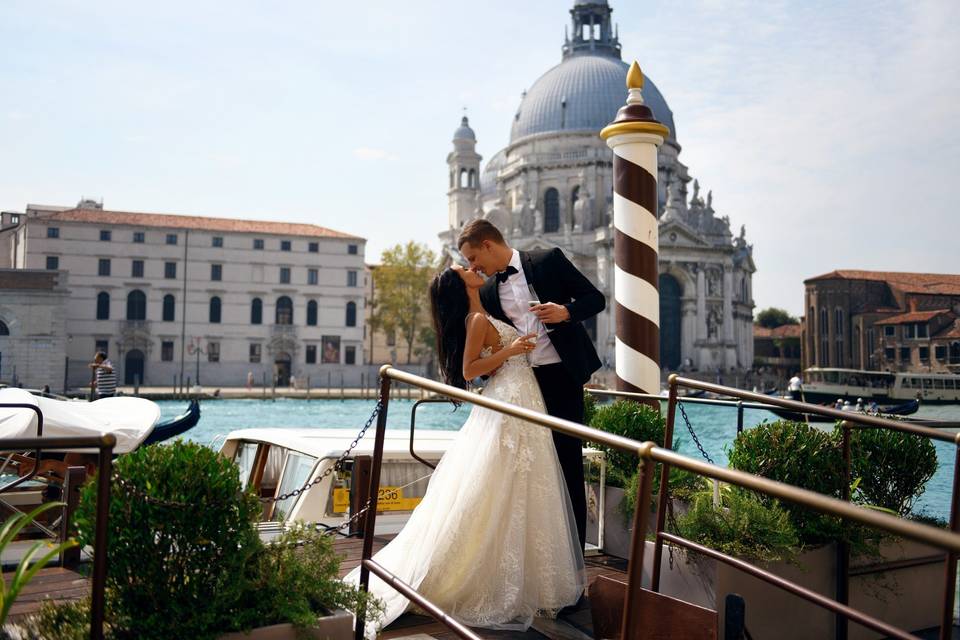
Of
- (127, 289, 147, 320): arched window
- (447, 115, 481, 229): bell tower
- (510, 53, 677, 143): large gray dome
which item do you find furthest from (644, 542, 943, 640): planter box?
(447, 115, 481, 229): bell tower

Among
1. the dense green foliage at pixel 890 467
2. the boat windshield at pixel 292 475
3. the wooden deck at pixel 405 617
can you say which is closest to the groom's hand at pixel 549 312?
the wooden deck at pixel 405 617

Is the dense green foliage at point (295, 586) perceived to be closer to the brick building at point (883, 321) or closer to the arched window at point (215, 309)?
the brick building at point (883, 321)

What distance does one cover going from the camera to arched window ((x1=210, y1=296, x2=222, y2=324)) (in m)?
42.8

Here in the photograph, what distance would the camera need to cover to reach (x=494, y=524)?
9.89ft

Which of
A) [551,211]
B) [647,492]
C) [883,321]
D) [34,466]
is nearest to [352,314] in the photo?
[551,211]

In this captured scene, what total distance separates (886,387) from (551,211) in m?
23.9

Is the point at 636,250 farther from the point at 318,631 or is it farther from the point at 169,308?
the point at 169,308

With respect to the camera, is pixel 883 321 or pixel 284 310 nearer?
pixel 883 321

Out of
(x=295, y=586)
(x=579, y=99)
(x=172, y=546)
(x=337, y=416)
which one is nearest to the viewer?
(x=172, y=546)

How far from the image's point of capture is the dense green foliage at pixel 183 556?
2.13 metres

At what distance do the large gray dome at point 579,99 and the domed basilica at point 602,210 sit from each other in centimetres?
7

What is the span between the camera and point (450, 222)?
59.7 meters

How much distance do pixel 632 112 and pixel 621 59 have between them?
178 ft

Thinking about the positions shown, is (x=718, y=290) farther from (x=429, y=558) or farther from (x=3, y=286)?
(x=429, y=558)
